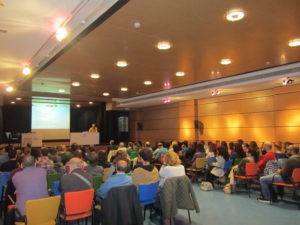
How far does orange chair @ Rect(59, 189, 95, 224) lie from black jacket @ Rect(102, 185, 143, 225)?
308 millimetres

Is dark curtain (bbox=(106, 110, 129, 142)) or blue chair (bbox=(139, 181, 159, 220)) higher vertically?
dark curtain (bbox=(106, 110, 129, 142))

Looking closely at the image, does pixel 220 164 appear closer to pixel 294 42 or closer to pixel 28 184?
pixel 294 42

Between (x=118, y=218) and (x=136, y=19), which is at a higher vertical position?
(x=136, y=19)

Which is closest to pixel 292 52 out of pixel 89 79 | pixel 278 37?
pixel 278 37

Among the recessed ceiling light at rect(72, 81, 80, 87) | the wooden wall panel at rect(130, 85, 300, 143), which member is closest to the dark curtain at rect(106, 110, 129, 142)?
the wooden wall panel at rect(130, 85, 300, 143)

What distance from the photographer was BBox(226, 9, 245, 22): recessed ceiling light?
12.7 feet

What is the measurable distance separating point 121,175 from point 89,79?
596 cm

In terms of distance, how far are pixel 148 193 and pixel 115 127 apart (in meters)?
13.0

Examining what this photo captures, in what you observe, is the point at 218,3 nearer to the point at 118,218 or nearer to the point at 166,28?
the point at 166,28

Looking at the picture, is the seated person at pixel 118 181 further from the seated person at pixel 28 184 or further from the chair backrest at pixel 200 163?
the chair backrest at pixel 200 163

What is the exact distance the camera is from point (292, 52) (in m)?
6.07

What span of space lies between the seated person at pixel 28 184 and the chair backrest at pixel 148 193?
144cm

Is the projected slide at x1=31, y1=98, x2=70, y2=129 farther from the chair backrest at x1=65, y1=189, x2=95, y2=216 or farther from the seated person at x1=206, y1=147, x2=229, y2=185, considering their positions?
the chair backrest at x1=65, y1=189, x2=95, y2=216

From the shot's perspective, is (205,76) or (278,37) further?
(205,76)
